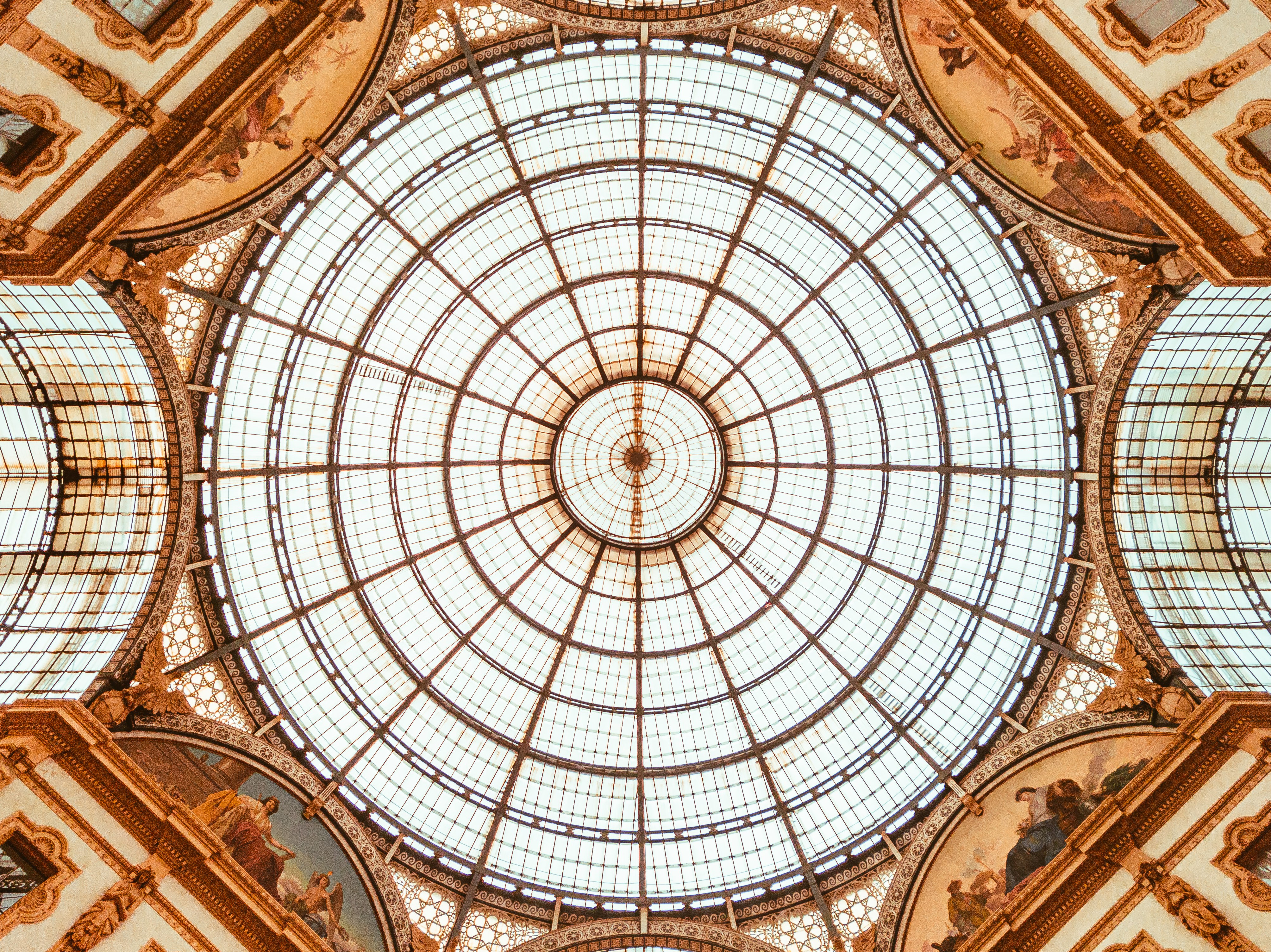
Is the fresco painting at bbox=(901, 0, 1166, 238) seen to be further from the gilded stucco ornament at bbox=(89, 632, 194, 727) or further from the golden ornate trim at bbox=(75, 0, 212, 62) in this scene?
the gilded stucco ornament at bbox=(89, 632, 194, 727)

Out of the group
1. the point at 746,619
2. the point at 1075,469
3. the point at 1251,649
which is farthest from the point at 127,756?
the point at 1251,649

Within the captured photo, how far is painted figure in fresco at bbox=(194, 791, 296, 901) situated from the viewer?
18.8 meters

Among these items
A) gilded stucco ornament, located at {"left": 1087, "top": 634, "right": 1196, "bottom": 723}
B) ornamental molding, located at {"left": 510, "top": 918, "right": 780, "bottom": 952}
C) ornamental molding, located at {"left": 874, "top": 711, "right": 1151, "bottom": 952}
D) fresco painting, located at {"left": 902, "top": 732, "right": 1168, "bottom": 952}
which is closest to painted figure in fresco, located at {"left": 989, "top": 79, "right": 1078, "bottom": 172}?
gilded stucco ornament, located at {"left": 1087, "top": 634, "right": 1196, "bottom": 723}

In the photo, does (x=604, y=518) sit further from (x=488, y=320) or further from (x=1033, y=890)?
(x=1033, y=890)

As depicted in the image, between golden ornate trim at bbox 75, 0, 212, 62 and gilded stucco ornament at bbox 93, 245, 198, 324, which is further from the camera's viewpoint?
gilded stucco ornament at bbox 93, 245, 198, 324

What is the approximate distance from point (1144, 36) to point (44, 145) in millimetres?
17894

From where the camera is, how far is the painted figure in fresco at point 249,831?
18766 millimetres

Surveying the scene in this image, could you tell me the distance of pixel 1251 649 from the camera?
18672 millimetres

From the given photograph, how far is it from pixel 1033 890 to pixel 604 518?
49.7 ft

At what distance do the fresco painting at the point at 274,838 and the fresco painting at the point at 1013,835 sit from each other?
44.0 feet

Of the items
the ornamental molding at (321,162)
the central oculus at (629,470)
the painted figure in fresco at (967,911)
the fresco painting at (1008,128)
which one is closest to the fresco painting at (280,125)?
the ornamental molding at (321,162)

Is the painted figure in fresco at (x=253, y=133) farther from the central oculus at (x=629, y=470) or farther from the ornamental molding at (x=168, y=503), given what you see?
the central oculus at (x=629, y=470)

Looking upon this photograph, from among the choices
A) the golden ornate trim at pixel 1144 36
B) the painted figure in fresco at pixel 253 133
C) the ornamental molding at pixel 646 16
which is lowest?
the golden ornate trim at pixel 1144 36

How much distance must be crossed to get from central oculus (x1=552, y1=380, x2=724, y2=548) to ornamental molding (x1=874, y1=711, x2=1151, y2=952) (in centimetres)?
1074
